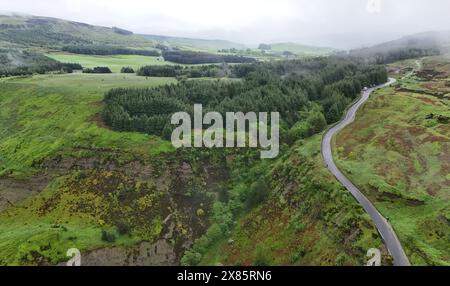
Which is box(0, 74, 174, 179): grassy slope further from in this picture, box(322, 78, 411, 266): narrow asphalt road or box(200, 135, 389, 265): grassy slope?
box(322, 78, 411, 266): narrow asphalt road

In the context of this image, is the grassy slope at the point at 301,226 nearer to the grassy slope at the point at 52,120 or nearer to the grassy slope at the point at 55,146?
the grassy slope at the point at 55,146

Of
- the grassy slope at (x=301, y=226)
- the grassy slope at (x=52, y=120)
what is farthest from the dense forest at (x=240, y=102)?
the grassy slope at (x=301, y=226)

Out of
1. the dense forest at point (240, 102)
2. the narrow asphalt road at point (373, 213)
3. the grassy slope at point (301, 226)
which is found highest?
the dense forest at point (240, 102)

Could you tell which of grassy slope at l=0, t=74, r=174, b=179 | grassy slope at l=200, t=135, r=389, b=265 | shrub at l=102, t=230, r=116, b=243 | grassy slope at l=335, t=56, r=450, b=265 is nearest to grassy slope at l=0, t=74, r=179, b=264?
grassy slope at l=0, t=74, r=174, b=179

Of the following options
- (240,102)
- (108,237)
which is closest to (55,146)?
(108,237)

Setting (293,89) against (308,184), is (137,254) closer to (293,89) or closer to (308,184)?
(308,184)

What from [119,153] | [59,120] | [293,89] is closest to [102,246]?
[119,153]

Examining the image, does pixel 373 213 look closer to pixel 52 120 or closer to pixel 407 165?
pixel 407 165
